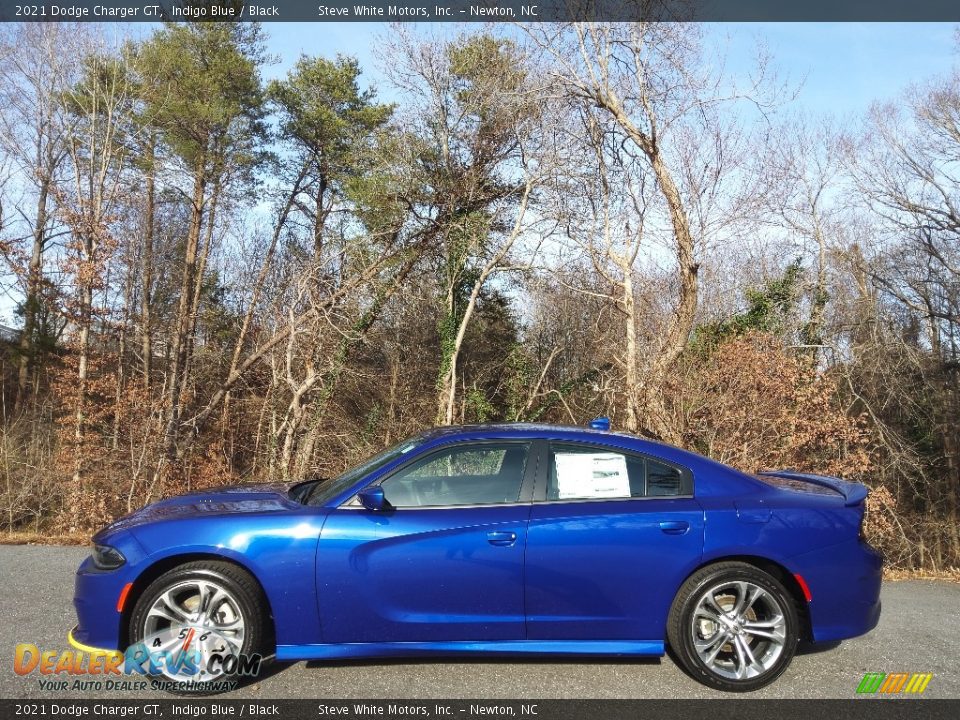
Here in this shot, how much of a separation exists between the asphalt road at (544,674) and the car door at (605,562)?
Result: 290 mm

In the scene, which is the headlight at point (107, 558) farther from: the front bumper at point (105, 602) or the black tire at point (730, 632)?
the black tire at point (730, 632)

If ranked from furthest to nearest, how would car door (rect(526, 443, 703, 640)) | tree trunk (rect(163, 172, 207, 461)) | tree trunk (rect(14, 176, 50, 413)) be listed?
tree trunk (rect(14, 176, 50, 413))
tree trunk (rect(163, 172, 207, 461))
car door (rect(526, 443, 703, 640))

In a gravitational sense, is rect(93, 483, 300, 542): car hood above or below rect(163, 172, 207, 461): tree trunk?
below

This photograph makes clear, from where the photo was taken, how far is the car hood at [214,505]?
4156 millimetres

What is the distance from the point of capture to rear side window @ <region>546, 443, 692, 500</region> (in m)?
4.21

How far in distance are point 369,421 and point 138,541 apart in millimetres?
13772

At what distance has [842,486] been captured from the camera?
15.4 ft

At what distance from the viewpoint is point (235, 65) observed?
78.2 feet

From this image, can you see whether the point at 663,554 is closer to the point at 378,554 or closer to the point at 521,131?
the point at 378,554

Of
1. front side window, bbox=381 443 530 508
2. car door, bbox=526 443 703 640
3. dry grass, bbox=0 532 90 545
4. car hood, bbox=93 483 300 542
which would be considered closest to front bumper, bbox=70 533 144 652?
car hood, bbox=93 483 300 542

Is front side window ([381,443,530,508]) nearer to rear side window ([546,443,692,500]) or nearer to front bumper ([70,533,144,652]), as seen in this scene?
rear side window ([546,443,692,500])

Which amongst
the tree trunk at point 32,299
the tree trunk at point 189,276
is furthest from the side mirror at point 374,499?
the tree trunk at point 32,299

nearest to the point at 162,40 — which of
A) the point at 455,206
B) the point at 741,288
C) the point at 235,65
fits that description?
the point at 235,65

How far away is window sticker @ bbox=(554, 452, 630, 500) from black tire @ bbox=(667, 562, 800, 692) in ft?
2.12
